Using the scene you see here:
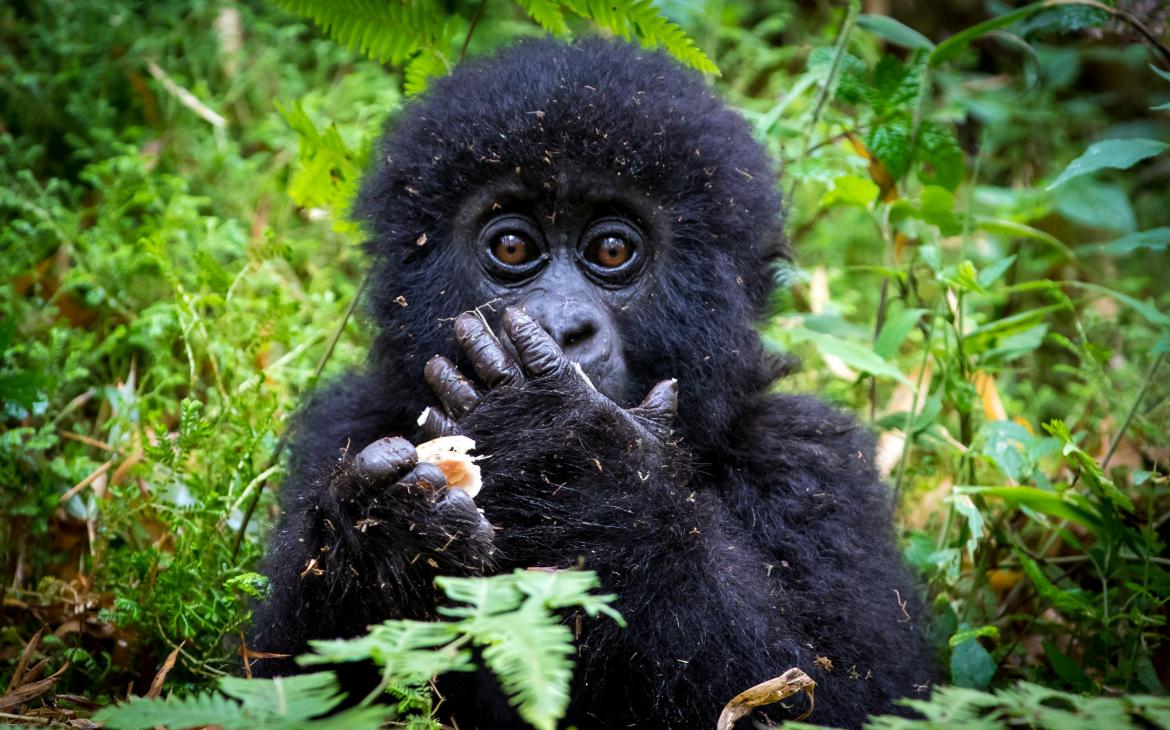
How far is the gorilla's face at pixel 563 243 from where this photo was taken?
3.49m

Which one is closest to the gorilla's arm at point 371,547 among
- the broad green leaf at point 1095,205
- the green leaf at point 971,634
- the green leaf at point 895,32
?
the green leaf at point 971,634

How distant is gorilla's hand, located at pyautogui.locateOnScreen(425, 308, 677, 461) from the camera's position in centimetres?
295

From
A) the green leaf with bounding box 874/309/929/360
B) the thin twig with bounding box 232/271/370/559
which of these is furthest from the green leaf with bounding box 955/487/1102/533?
the thin twig with bounding box 232/271/370/559

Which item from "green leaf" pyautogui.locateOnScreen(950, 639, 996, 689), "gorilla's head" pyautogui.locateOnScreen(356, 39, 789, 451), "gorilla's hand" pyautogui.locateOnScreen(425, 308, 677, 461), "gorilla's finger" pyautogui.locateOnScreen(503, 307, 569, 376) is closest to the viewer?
"gorilla's hand" pyautogui.locateOnScreen(425, 308, 677, 461)

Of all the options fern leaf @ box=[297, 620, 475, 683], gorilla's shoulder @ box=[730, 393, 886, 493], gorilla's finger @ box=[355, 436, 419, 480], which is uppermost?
fern leaf @ box=[297, 620, 475, 683]

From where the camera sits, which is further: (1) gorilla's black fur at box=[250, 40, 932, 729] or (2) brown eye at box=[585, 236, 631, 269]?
(2) brown eye at box=[585, 236, 631, 269]

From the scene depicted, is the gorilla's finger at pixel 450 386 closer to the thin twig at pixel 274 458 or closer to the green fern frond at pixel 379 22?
the thin twig at pixel 274 458

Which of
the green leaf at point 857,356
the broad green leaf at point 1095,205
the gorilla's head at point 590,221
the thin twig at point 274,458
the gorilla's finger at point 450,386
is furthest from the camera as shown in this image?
the broad green leaf at point 1095,205

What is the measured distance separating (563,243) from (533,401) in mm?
749

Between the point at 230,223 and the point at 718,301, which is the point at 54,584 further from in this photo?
the point at 718,301

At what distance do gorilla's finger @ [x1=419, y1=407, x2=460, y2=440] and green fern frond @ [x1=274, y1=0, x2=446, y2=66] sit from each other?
1604 millimetres

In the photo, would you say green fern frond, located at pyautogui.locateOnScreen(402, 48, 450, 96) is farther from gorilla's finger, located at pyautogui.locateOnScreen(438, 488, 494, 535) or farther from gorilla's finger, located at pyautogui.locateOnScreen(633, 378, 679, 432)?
gorilla's finger, located at pyautogui.locateOnScreen(438, 488, 494, 535)

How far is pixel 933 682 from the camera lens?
3.48 m

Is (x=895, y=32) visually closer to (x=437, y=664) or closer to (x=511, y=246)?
(x=511, y=246)
